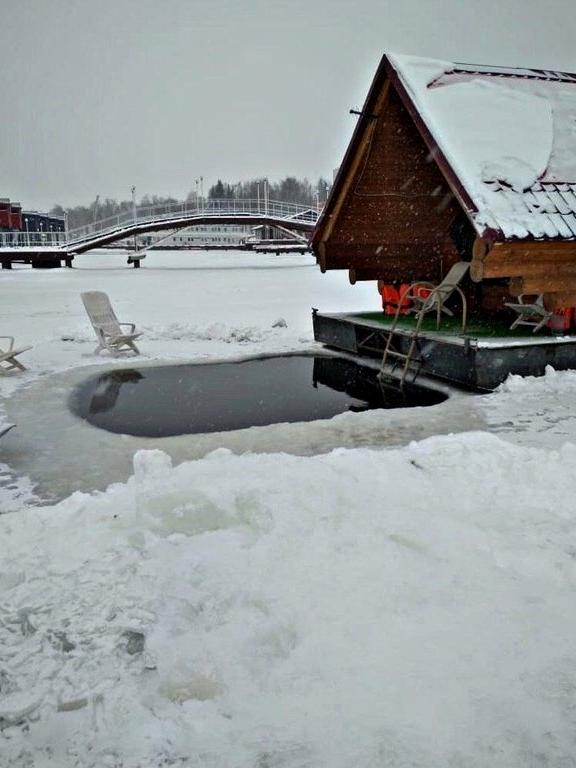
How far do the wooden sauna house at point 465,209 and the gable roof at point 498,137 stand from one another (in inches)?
0.7

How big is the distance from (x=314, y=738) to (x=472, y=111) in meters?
8.33

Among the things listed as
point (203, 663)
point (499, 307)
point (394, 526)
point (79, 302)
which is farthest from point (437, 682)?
point (79, 302)

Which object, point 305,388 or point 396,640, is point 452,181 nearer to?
point 305,388

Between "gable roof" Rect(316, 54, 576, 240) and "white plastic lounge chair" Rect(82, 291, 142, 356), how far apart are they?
4.74 meters

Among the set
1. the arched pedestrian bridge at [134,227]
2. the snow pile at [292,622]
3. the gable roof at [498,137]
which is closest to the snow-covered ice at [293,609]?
the snow pile at [292,622]

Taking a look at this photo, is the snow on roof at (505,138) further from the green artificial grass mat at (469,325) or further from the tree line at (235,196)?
the tree line at (235,196)

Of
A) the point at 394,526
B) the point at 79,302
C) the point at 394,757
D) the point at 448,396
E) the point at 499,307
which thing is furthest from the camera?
the point at 79,302

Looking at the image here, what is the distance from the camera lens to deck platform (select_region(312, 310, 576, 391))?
724 centimetres

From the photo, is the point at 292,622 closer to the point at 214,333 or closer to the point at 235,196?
the point at 214,333

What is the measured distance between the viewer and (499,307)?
11156mm

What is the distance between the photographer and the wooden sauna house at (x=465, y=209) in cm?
730

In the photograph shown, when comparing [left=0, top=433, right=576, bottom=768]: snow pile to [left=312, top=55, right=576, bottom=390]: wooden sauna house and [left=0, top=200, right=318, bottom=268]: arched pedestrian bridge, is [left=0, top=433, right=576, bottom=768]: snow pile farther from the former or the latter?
[left=0, top=200, right=318, bottom=268]: arched pedestrian bridge

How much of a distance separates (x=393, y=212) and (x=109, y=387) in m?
6.03

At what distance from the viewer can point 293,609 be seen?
8.66 ft
